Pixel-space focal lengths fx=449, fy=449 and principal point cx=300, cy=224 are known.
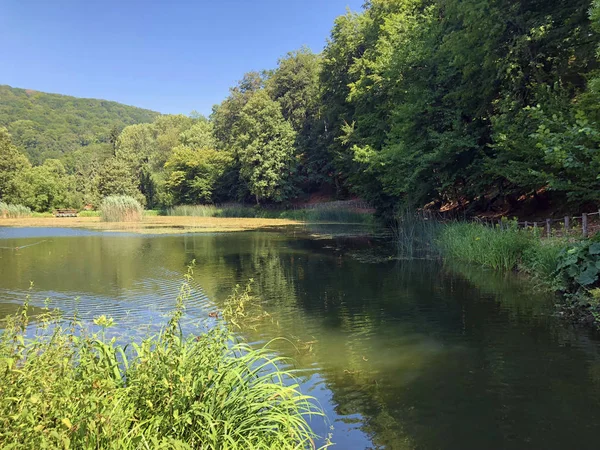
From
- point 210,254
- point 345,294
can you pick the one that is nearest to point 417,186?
point 210,254

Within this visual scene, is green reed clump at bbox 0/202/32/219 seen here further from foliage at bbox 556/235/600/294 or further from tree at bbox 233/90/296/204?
foliage at bbox 556/235/600/294

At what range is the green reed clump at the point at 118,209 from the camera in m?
39.1

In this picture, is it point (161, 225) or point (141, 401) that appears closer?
point (141, 401)

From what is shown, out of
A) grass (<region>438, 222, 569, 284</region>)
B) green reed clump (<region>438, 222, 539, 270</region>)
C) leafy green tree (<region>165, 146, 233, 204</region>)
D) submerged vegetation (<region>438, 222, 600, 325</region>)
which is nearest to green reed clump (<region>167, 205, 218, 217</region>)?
leafy green tree (<region>165, 146, 233, 204</region>)

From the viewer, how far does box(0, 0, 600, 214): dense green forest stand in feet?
41.7

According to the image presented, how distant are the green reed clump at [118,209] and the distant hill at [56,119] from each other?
175ft

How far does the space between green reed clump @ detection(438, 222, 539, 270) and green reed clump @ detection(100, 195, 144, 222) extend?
31677 millimetres

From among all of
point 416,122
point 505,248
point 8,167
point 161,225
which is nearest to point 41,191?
point 8,167

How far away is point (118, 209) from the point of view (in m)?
39.1

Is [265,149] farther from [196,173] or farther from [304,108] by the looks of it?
[196,173]

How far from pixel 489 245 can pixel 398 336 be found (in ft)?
22.8

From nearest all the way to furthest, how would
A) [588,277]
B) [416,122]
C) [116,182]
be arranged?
[588,277] → [416,122] → [116,182]

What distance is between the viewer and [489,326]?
7262 mm

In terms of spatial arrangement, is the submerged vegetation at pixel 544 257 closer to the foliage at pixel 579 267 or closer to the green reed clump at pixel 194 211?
the foliage at pixel 579 267
